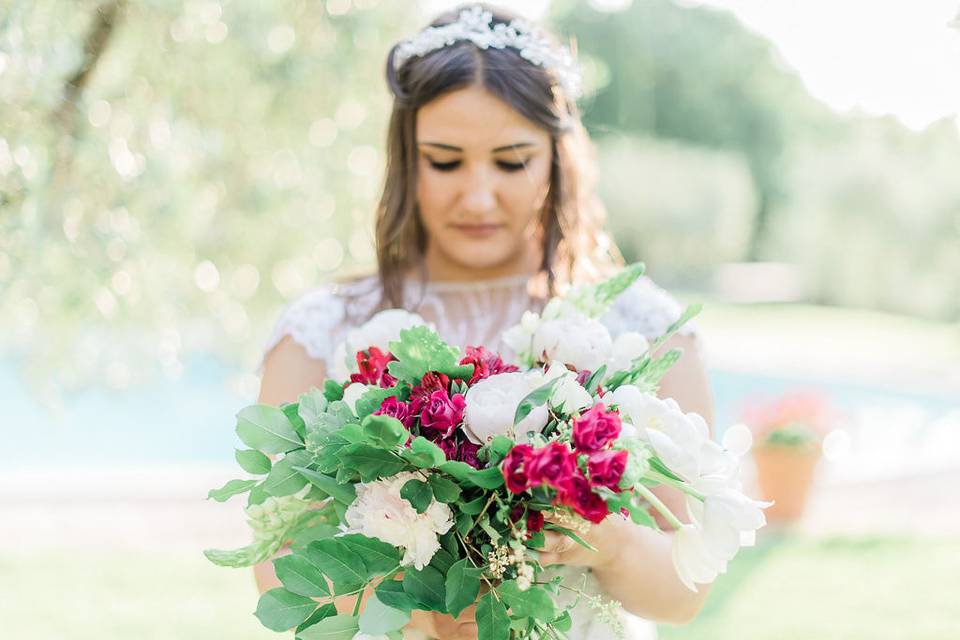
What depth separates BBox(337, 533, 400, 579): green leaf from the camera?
1.12 metres

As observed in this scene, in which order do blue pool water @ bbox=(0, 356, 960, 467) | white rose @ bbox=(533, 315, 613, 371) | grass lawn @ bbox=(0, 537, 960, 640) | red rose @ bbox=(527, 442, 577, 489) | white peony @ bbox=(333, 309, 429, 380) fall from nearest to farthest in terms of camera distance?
red rose @ bbox=(527, 442, 577, 489) < white rose @ bbox=(533, 315, 613, 371) < white peony @ bbox=(333, 309, 429, 380) < grass lawn @ bbox=(0, 537, 960, 640) < blue pool water @ bbox=(0, 356, 960, 467)

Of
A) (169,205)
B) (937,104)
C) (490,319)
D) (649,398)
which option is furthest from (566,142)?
(169,205)

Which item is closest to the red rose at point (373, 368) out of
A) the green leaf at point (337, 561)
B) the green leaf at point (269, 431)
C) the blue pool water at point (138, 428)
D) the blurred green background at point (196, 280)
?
the green leaf at point (269, 431)

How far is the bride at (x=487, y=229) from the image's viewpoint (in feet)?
5.65

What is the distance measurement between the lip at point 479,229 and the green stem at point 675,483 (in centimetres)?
76

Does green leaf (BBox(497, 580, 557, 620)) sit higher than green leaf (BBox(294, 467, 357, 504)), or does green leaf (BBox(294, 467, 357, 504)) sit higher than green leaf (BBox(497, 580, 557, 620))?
green leaf (BBox(294, 467, 357, 504))

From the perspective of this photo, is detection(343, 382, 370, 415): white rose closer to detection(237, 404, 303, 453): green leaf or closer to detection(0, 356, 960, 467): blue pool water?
detection(237, 404, 303, 453): green leaf

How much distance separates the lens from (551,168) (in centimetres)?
189

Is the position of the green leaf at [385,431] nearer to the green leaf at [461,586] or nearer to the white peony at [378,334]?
the green leaf at [461,586]

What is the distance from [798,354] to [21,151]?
13289 mm

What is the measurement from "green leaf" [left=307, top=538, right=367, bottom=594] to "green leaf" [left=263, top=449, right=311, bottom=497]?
84mm

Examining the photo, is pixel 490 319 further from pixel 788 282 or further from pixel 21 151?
pixel 788 282

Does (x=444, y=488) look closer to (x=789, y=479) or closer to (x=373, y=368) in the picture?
(x=373, y=368)

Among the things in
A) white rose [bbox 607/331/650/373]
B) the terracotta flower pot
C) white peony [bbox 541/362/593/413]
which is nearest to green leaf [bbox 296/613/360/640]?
white peony [bbox 541/362/593/413]
